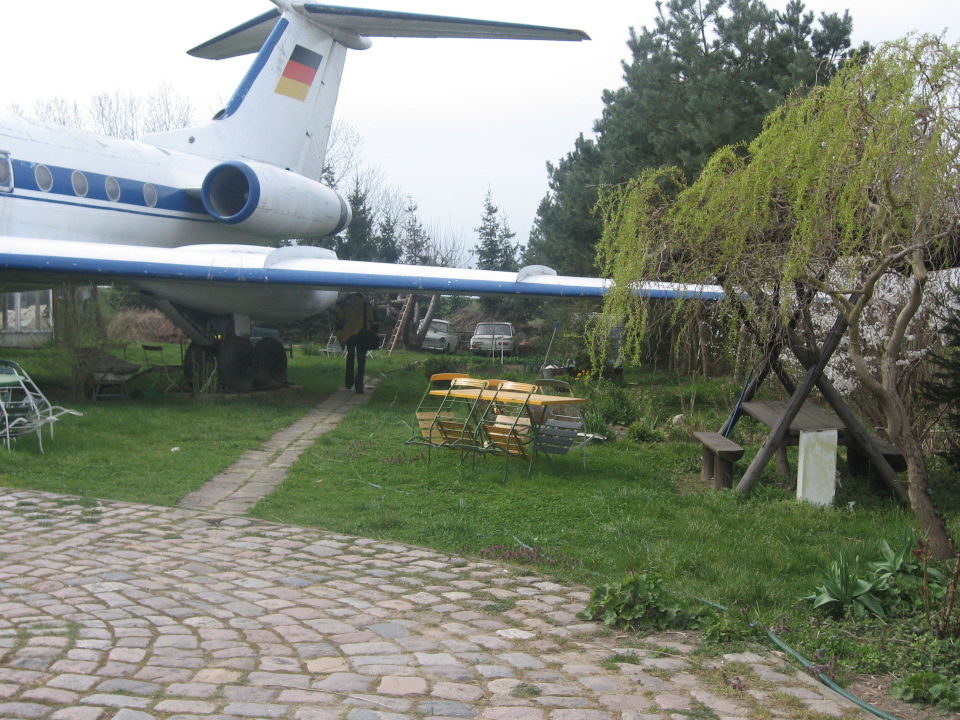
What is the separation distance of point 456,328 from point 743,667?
1277 inches

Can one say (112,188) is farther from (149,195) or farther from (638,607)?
(638,607)

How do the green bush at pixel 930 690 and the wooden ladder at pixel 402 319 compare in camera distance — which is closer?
the green bush at pixel 930 690

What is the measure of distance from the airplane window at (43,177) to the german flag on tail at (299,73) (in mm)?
6245

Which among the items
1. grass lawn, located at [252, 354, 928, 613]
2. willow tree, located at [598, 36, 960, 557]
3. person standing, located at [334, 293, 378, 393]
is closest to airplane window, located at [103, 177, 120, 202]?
person standing, located at [334, 293, 378, 393]

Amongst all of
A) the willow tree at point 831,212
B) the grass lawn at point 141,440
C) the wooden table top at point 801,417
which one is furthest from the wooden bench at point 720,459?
the grass lawn at point 141,440

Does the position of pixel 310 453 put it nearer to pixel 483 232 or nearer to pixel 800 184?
pixel 800 184

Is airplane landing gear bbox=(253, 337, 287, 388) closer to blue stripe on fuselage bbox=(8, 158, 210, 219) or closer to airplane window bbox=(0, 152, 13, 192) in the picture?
blue stripe on fuselage bbox=(8, 158, 210, 219)

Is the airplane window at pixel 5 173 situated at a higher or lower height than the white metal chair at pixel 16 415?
higher

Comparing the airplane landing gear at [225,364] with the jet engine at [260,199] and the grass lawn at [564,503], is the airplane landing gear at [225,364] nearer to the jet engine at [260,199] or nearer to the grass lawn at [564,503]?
the grass lawn at [564,503]

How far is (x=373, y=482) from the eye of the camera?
838 cm

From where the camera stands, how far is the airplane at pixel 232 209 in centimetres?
1270

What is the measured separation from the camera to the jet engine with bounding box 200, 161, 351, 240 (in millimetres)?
15242

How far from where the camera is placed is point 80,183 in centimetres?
1348

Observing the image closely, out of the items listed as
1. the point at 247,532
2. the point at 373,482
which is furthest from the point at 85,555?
the point at 373,482
